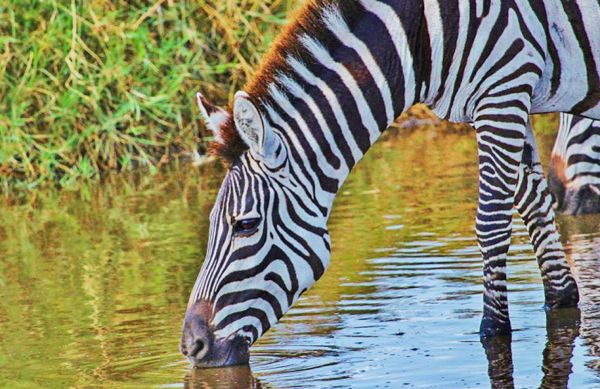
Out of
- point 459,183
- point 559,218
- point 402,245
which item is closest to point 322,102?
point 402,245

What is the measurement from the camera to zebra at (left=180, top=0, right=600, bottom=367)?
6.57m

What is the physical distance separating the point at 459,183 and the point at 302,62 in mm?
5836

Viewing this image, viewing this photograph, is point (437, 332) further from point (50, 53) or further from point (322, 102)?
point (50, 53)

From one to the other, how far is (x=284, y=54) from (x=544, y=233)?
73.4 inches

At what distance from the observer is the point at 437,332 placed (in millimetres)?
7211

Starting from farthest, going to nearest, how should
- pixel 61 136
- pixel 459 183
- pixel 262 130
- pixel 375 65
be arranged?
pixel 61 136 → pixel 459 183 → pixel 375 65 → pixel 262 130

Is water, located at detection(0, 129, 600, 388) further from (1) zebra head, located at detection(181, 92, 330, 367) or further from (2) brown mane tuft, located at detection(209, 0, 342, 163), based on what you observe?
(2) brown mane tuft, located at detection(209, 0, 342, 163)

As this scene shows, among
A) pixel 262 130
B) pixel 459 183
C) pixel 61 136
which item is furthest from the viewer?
pixel 61 136

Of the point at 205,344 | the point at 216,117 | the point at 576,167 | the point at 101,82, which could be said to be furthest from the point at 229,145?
the point at 101,82

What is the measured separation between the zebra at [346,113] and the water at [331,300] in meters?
0.36

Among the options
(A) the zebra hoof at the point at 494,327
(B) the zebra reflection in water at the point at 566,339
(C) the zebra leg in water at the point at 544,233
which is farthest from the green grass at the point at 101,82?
(A) the zebra hoof at the point at 494,327

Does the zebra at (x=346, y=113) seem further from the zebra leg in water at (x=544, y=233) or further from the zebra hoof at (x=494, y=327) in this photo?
the zebra leg in water at (x=544, y=233)

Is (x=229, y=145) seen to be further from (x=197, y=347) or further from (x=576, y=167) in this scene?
(x=576, y=167)

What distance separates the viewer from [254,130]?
21.1 feet
